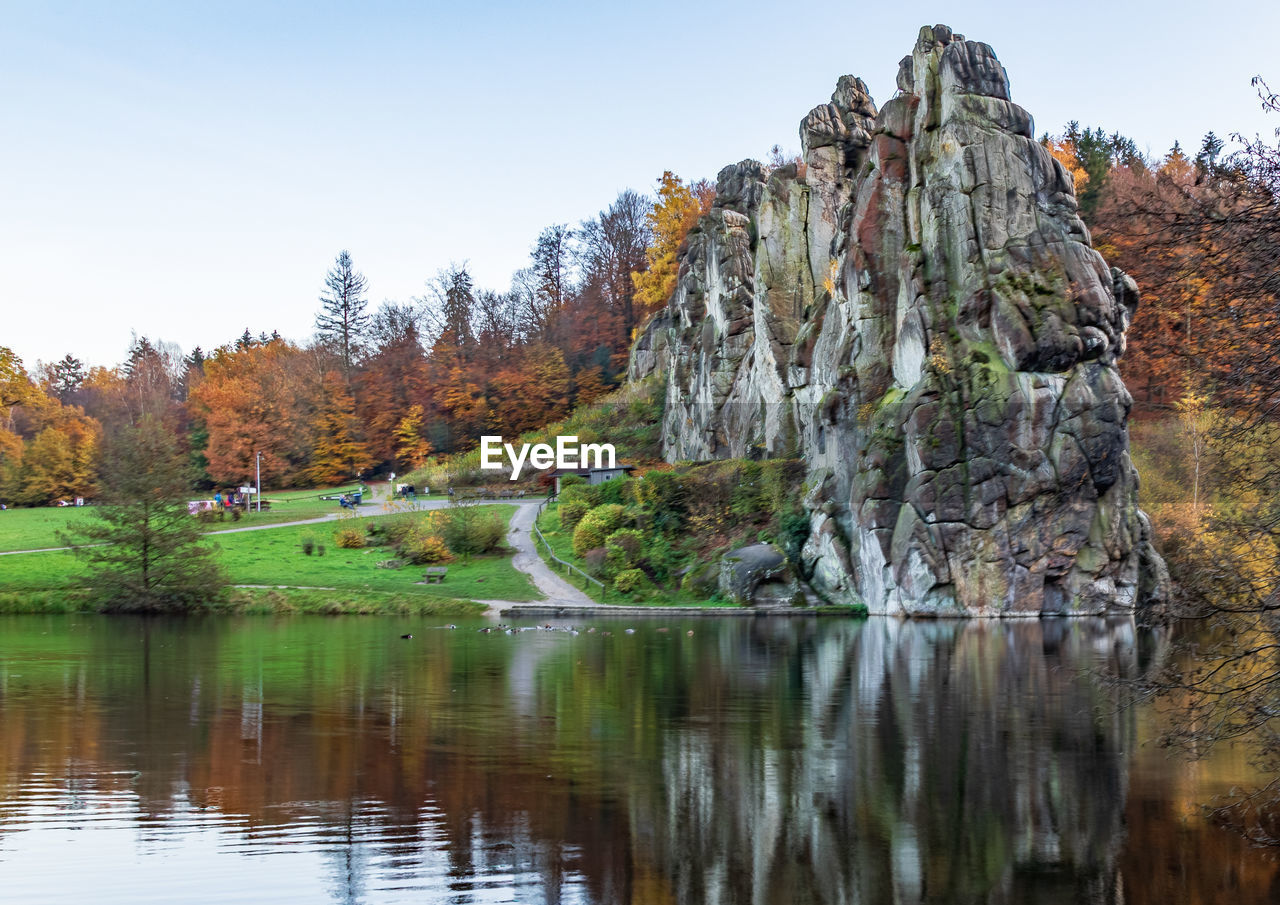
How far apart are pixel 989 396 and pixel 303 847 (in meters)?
37.9

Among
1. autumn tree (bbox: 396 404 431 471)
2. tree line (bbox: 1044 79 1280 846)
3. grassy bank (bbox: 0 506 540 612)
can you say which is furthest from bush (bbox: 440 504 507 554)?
tree line (bbox: 1044 79 1280 846)

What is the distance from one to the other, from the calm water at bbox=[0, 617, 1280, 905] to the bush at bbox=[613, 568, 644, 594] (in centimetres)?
1891

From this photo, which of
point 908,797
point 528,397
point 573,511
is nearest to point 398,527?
point 573,511

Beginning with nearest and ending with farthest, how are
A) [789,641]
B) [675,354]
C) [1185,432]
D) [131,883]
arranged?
1. [131,883]
2. [789,641]
3. [1185,432]
4. [675,354]

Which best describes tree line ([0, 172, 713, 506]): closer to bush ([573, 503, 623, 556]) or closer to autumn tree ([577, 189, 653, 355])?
autumn tree ([577, 189, 653, 355])

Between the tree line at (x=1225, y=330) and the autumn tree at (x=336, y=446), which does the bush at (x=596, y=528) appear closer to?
the autumn tree at (x=336, y=446)

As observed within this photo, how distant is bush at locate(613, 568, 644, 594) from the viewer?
171ft

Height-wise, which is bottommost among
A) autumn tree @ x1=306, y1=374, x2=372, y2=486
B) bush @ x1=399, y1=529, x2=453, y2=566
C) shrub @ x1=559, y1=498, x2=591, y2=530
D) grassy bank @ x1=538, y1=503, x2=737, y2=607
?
grassy bank @ x1=538, y1=503, x2=737, y2=607

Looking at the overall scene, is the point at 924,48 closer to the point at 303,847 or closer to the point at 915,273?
the point at 915,273

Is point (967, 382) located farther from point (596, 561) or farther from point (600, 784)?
point (600, 784)

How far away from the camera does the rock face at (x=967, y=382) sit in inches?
1791

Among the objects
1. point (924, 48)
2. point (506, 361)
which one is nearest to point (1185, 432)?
point (924, 48)

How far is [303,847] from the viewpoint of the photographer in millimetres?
14438

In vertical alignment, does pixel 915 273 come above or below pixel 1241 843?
above
